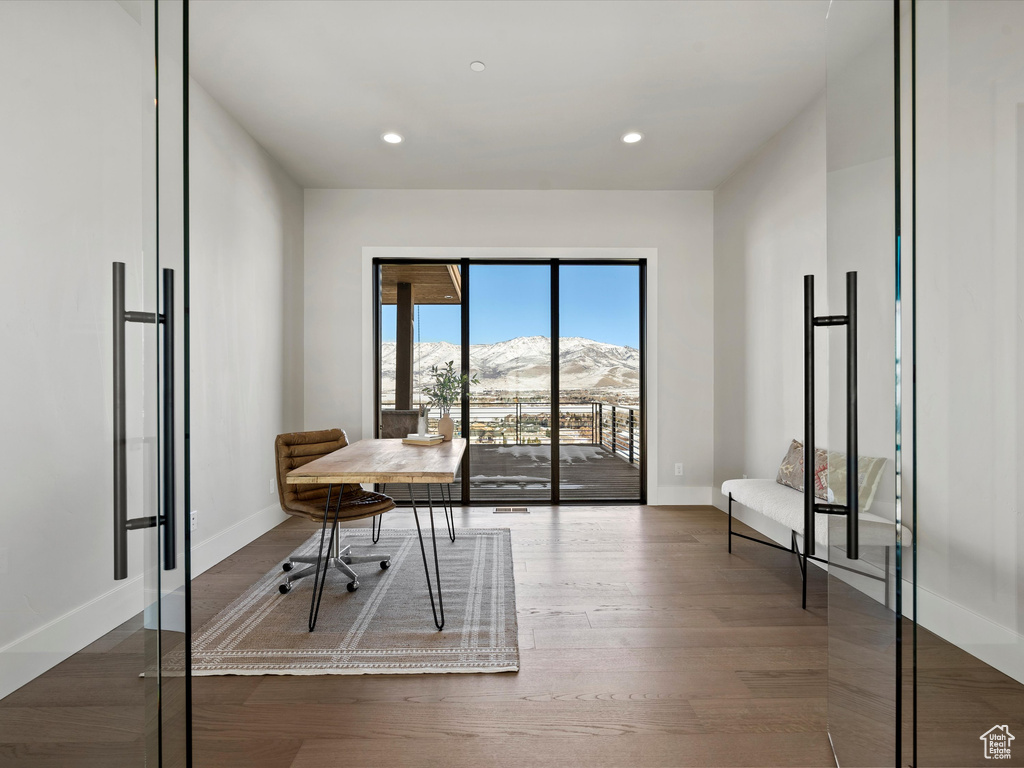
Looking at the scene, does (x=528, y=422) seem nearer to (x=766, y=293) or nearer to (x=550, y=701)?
(x=766, y=293)

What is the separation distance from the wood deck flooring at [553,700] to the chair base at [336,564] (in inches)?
11.2

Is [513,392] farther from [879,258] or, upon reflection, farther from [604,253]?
[879,258]

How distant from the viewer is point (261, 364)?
362 cm

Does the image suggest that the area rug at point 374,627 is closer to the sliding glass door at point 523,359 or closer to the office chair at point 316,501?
the office chair at point 316,501

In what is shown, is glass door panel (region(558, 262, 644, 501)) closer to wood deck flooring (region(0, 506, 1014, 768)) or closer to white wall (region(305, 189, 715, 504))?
white wall (region(305, 189, 715, 504))

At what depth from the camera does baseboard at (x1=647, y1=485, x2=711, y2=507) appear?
4508mm

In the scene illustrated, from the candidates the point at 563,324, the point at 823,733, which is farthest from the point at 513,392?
the point at 823,733

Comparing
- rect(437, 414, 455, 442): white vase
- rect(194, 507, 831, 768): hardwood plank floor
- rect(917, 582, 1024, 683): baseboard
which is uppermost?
rect(437, 414, 455, 442): white vase

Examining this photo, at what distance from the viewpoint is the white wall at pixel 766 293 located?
315cm

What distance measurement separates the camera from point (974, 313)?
5.44 ft

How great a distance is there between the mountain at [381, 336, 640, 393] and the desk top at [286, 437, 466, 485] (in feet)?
5.76

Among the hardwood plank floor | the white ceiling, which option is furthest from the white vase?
the white ceiling

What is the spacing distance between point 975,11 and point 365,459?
8.90 ft

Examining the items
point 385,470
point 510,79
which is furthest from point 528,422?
point 510,79
